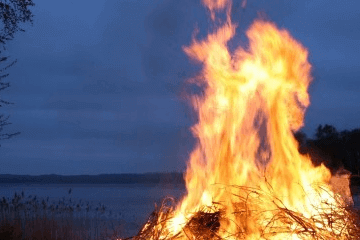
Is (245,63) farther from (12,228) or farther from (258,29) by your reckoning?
(12,228)

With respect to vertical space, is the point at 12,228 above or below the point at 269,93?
below

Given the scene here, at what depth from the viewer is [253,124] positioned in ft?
24.3

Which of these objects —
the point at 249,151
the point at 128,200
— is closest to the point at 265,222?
the point at 249,151

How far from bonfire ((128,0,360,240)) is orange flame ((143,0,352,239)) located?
0.04ft

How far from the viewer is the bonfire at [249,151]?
6.47 m

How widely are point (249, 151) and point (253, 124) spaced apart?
Answer: 1.05 ft

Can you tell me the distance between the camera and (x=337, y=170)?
8266 mm

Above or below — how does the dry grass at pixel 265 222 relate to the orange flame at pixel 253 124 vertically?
below

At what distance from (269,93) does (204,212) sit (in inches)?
65.8

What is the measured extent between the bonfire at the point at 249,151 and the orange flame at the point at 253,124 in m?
0.01

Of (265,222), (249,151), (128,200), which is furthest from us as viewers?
(128,200)

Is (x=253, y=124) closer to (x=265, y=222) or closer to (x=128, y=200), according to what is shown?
(x=265, y=222)

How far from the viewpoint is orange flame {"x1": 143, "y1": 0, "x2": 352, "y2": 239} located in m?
7.05

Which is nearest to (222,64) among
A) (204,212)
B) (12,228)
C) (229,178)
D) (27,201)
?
(229,178)
